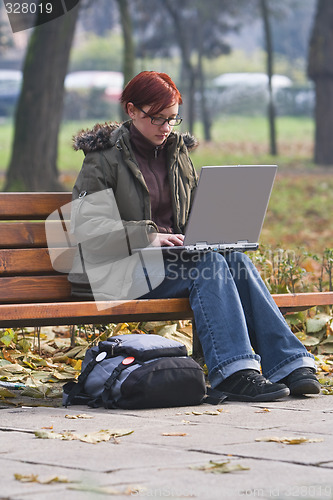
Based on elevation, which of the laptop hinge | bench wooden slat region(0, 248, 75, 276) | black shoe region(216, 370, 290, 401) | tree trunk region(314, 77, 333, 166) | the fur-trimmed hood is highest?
tree trunk region(314, 77, 333, 166)

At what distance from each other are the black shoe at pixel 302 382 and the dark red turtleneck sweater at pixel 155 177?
0.97 metres

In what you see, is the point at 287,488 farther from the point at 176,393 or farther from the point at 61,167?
the point at 61,167

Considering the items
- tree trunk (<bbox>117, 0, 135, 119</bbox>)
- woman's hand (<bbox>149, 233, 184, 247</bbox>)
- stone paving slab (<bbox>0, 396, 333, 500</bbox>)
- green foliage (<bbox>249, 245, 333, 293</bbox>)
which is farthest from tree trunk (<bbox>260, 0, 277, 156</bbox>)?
stone paving slab (<bbox>0, 396, 333, 500</bbox>)

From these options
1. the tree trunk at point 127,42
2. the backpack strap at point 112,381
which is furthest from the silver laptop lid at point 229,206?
the tree trunk at point 127,42

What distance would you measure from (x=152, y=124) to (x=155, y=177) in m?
0.27

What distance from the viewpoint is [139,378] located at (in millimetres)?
4199

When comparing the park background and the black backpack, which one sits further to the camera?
the park background

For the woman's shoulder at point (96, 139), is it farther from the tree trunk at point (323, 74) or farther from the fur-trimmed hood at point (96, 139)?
the tree trunk at point (323, 74)

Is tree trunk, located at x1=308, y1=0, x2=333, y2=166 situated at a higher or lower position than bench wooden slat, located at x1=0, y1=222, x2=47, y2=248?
higher

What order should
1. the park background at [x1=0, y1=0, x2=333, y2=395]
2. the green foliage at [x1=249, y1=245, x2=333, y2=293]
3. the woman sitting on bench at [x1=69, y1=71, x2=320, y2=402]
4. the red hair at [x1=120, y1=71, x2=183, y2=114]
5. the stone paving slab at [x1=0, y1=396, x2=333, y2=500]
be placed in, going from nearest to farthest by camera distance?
the stone paving slab at [x1=0, y1=396, x2=333, y2=500] < the woman sitting on bench at [x1=69, y1=71, x2=320, y2=402] < the red hair at [x1=120, y1=71, x2=183, y2=114] < the green foliage at [x1=249, y1=245, x2=333, y2=293] < the park background at [x1=0, y1=0, x2=333, y2=395]

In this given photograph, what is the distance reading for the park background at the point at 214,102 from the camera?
6.54 metres

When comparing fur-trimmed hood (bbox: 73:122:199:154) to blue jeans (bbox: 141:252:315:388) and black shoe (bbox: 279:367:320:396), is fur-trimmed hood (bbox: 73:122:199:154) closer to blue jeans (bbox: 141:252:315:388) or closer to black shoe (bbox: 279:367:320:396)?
blue jeans (bbox: 141:252:315:388)

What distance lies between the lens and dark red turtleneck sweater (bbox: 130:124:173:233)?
192 inches

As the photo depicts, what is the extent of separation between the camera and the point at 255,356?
4426 mm
